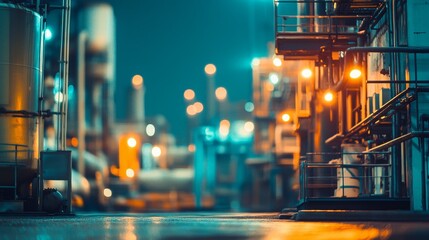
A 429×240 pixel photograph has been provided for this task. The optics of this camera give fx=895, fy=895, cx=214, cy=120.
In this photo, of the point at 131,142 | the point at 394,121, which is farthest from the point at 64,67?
the point at 131,142

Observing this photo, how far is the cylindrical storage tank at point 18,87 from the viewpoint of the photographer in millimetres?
23719

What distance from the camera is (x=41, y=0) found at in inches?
1033

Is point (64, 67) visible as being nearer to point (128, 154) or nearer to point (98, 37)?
point (98, 37)

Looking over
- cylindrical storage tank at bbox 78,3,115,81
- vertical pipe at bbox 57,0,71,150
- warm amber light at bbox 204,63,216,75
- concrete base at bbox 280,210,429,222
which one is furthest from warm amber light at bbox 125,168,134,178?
concrete base at bbox 280,210,429,222

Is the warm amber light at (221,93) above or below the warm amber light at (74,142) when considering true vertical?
above

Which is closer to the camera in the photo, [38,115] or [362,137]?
[38,115]

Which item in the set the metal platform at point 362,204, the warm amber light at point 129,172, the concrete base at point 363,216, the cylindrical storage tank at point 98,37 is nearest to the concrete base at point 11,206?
the metal platform at point 362,204

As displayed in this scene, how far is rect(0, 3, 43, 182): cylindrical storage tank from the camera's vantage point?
2372 centimetres

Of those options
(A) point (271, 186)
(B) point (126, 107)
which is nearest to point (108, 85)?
(A) point (271, 186)

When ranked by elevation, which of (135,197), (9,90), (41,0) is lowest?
(135,197)

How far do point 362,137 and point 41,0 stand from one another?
10379 mm

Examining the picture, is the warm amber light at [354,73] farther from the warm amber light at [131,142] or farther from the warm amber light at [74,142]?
the warm amber light at [131,142]

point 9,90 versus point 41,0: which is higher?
point 41,0

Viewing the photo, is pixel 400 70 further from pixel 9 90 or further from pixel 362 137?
pixel 9 90
